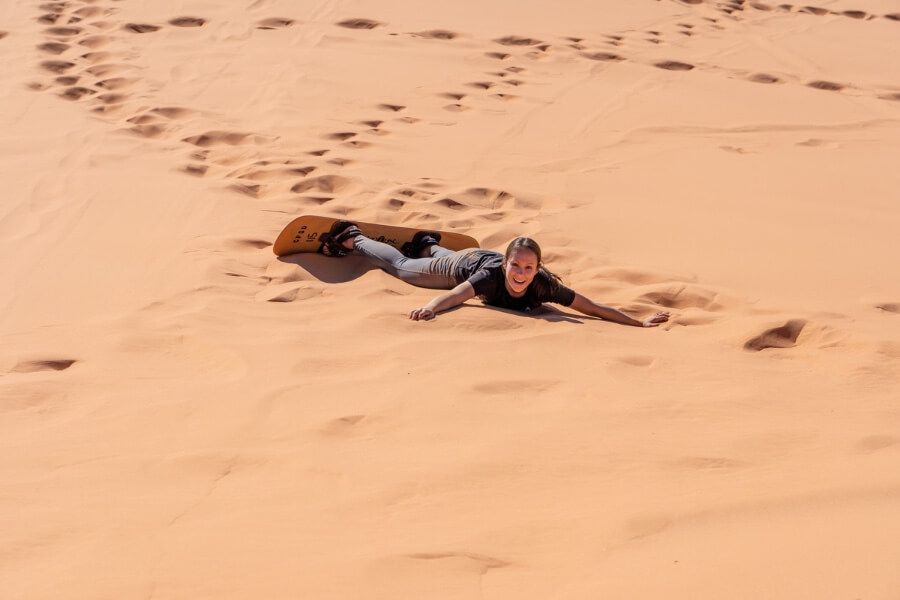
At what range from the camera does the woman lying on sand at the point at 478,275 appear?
12.4 ft

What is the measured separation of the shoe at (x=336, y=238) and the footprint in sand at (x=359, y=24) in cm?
529

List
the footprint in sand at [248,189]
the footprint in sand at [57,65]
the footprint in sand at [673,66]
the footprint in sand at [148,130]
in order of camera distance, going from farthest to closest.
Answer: the footprint in sand at [673,66] < the footprint in sand at [57,65] < the footprint in sand at [148,130] < the footprint in sand at [248,189]

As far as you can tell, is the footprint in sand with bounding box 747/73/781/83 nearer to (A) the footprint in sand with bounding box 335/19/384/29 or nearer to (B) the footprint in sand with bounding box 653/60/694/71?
(B) the footprint in sand with bounding box 653/60/694/71

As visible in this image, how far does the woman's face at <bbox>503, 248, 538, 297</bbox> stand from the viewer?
376 centimetres

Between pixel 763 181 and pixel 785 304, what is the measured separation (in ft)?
6.64

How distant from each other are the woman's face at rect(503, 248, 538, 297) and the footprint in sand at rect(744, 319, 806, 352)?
862 millimetres

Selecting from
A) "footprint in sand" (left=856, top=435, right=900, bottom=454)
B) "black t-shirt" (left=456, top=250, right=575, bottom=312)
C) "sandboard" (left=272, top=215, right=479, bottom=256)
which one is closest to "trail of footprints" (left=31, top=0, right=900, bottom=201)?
"sandboard" (left=272, top=215, right=479, bottom=256)

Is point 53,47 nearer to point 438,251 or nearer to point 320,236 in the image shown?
point 320,236

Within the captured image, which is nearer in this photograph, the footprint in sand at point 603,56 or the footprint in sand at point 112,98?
the footprint in sand at point 112,98

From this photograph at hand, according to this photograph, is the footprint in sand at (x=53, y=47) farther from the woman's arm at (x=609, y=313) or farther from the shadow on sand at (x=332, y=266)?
the woman's arm at (x=609, y=313)

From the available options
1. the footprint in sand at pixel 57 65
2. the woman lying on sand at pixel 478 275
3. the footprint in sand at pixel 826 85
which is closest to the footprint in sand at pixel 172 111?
the footprint in sand at pixel 57 65

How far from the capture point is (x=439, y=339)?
135 inches

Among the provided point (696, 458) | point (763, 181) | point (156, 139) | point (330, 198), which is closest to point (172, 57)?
point (156, 139)

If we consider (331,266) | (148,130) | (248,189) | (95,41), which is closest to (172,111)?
(148,130)
